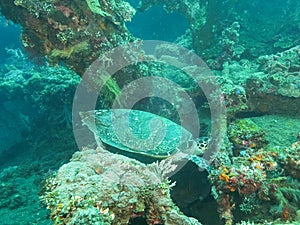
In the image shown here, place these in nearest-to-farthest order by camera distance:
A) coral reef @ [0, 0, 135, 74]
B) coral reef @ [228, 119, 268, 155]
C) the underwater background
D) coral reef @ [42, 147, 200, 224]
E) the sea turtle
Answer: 1. coral reef @ [42, 147, 200, 224]
2. the underwater background
3. the sea turtle
4. coral reef @ [228, 119, 268, 155]
5. coral reef @ [0, 0, 135, 74]

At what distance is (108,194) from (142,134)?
8.15 ft

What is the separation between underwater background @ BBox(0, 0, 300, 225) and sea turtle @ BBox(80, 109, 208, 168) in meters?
0.13

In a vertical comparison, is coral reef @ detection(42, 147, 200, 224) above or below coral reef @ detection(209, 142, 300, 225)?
below

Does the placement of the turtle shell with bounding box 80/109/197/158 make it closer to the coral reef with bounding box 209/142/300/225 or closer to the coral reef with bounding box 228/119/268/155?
the coral reef with bounding box 228/119/268/155

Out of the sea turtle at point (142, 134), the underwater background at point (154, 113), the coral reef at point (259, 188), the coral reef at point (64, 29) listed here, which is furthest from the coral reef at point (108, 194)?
the coral reef at point (64, 29)

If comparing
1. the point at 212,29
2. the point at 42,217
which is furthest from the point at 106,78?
the point at 212,29

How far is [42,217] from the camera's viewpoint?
192 inches

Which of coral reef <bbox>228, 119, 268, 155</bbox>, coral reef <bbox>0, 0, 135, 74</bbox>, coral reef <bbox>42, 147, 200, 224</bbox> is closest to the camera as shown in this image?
coral reef <bbox>42, 147, 200, 224</bbox>

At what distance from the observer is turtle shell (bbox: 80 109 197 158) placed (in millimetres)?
4461

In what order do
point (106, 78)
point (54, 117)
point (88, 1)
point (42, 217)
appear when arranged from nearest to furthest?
point (42, 217), point (88, 1), point (106, 78), point (54, 117)

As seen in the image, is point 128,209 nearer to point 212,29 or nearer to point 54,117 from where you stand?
point 54,117

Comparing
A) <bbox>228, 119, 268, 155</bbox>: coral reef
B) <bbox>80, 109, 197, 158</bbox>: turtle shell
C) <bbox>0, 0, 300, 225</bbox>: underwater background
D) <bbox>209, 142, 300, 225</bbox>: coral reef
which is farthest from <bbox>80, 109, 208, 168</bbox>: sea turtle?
<bbox>209, 142, 300, 225</bbox>: coral reef

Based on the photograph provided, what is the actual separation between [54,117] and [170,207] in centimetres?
762

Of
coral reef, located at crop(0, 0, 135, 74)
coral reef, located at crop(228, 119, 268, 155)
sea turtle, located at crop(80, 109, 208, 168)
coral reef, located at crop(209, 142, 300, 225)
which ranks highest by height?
coral reef, located at crop(0, 0, 135, 74)
